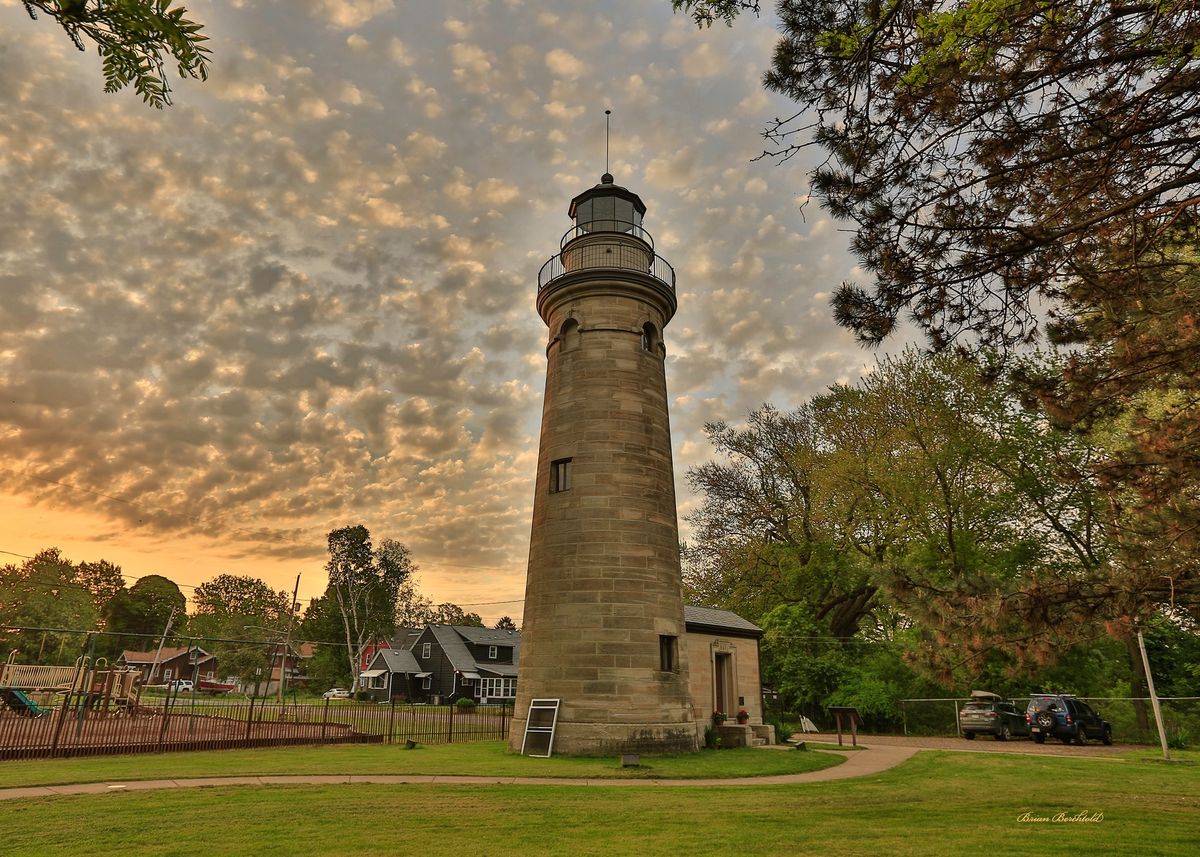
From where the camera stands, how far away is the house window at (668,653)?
1605 centimetres

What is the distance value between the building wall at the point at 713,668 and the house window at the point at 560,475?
624 centimetres

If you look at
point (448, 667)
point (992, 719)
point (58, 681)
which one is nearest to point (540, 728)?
point (58, 681)

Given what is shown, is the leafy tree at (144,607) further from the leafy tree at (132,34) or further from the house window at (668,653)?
the leafy tree at (132,34)

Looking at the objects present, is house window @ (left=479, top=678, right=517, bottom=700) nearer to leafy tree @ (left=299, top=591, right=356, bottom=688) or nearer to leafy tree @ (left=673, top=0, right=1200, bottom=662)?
leafy tree @ (left=299, top=591, right=356, bottom=688)

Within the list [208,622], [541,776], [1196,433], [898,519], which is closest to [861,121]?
[1196,433]

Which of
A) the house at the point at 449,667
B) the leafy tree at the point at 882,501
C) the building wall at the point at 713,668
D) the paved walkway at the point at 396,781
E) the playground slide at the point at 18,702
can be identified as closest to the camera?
the paved walkway at the point at 396,781

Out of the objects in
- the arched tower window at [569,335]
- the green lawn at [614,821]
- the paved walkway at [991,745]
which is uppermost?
the arched tower window at [569,335]

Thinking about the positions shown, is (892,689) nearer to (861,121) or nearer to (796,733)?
(796,733)

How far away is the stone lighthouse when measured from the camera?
15.3m

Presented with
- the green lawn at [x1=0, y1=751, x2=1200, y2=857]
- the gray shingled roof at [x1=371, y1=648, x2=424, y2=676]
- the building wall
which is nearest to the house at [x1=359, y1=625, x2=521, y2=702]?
the gray shingled roof at [x1=371, y1=648, x2=424, y2=676]

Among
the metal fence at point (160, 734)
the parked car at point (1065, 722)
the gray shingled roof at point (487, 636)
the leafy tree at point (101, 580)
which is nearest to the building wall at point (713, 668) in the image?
the metal fence at point (160, 734)

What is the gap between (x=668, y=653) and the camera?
1627cm

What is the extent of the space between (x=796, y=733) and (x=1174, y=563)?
21509 millimetres

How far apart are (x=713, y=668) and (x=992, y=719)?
10.1 metres
